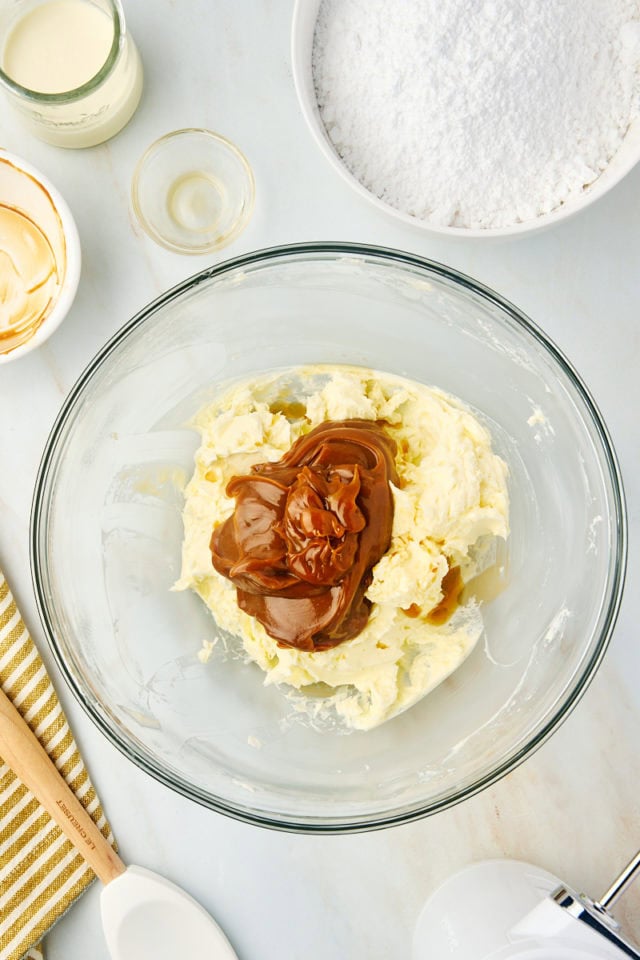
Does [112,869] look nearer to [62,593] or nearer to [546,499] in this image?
[62,593]

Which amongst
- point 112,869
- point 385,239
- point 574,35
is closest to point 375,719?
point 112,869

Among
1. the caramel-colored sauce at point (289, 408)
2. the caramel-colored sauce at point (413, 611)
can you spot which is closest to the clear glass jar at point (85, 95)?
the caramel-colored sauce at point (289, 408)

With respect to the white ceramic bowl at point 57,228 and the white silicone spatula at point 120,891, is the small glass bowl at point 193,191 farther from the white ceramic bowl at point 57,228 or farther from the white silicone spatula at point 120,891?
the white silicone spatula at point 120,891

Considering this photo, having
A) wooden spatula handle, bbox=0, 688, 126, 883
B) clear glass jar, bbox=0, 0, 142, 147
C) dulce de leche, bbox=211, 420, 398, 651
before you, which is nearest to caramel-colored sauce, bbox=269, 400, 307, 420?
dulce de leche, bbox=211, 420, 398, 651

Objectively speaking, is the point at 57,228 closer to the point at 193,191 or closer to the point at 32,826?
the point at 193,191

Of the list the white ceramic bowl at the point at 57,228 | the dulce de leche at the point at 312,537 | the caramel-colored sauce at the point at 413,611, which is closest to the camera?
the dulce de leche at the point at 312,537

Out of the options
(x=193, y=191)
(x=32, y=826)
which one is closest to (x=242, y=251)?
(x=193, y=191)
